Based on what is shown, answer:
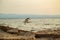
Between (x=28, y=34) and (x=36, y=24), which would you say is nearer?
(x=28, y=34)

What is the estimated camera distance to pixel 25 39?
106 centimetres

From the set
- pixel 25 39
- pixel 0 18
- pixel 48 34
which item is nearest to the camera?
pixel 25 39

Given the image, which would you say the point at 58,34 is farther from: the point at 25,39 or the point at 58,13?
the point at 58,13

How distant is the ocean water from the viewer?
4.31 feet

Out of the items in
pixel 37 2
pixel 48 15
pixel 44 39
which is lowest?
pixel 44 39

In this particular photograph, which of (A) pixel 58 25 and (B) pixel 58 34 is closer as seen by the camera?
(B) pixel 58 34

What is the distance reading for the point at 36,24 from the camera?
4.66 feet

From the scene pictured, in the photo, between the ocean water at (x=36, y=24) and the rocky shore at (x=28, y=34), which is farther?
the ocean water at (x=36, y=24)

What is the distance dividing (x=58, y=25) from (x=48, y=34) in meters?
0.30

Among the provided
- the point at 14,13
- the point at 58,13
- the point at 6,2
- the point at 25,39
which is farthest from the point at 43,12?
the point at 25,39

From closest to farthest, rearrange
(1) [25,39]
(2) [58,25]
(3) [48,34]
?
(1) [25,39]
(3) [48,34]
(2) [58,25]

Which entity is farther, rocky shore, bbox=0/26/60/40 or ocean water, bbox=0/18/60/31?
ocean water, bbox=0/18/60/31

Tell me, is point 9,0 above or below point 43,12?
above

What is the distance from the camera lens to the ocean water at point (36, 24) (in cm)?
131
